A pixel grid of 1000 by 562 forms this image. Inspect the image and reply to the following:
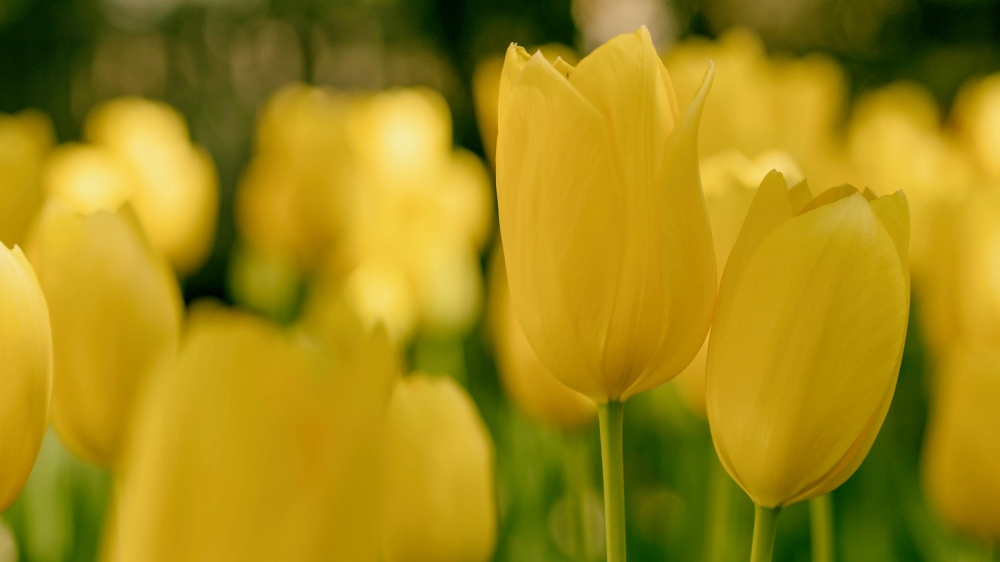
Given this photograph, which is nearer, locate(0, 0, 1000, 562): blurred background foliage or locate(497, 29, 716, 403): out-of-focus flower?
locate(497, 29, 716, 403): out-of-focus flower

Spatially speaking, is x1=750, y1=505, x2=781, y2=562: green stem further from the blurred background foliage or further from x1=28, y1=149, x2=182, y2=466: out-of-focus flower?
the blurred background foliage

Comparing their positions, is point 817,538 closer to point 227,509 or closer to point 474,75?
point 227,509

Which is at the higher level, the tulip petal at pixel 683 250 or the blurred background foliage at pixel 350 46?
the tulip petal at pixel 683 250

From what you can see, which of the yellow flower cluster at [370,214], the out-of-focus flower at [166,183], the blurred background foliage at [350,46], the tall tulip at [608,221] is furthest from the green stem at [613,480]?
the blurred background foliage at [350,46]

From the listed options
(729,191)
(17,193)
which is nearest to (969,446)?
(729,191)

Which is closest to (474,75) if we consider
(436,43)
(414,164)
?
(436,43)

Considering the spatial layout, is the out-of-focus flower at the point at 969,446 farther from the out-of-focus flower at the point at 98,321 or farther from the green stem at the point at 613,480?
the out-of-focus flower at the point at 98,321

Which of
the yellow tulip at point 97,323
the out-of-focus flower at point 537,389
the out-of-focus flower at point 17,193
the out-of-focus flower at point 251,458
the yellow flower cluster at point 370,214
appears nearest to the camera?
the out-of-focus flower at point 251,458

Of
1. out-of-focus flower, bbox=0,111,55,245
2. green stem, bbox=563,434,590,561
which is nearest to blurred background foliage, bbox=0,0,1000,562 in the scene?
green stem, bbox=563,434,590,561
